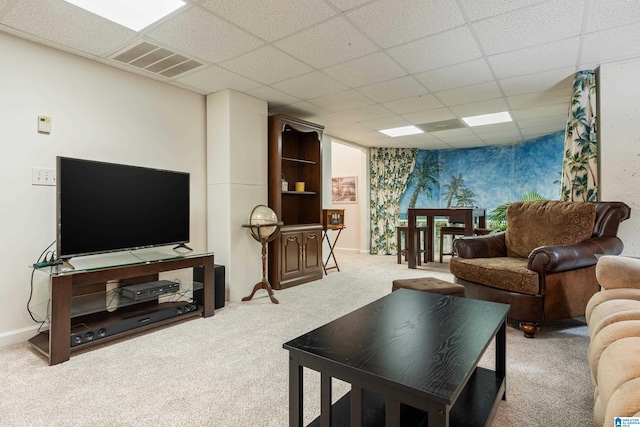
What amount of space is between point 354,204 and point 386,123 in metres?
2.55

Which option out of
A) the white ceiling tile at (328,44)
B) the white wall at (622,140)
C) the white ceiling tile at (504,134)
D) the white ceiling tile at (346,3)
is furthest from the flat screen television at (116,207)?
the white ceiling tile at (504,134)

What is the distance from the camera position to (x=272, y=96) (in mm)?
3867

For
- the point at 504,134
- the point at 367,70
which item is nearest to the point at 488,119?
the point at 504,134

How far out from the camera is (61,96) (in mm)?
2732

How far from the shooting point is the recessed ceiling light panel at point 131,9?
2.11 meters

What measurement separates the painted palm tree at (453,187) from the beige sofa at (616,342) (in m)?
5.59

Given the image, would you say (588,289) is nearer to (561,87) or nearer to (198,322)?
(561,87)

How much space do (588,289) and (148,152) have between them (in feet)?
13.6

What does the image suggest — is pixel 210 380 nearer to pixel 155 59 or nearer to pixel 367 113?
pixel 155 59

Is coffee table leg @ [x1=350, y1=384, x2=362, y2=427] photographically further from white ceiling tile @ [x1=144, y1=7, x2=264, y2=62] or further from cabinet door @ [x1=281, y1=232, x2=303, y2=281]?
cabinet door @ [x1=281, y1=232, x2=303, y2=281]

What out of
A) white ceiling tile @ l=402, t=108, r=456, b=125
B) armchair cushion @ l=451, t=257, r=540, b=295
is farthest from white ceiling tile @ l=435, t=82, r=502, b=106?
armchair cushion @ l=451, t=257, r=540, b=295

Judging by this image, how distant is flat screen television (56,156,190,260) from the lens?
7.72 feet

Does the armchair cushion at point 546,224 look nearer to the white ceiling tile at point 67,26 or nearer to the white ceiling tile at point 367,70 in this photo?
the white ceiling tile at point 367,70

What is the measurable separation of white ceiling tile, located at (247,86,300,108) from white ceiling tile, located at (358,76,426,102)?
881 millimetres
